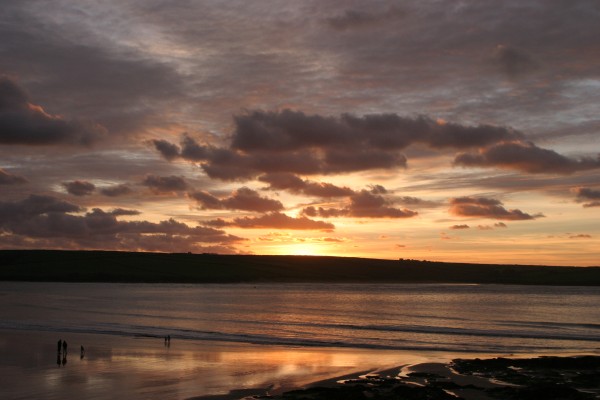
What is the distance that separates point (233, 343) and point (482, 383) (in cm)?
2442

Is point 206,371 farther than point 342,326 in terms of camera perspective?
No

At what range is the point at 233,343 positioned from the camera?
53156 mm

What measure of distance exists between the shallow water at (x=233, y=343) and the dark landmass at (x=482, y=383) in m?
3.65

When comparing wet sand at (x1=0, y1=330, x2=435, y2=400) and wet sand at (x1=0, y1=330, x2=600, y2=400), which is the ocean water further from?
wet sand at (x1=0, y1=330, x2=600, y2=400)

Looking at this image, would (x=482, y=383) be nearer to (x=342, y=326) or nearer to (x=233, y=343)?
(x=233, y=343)

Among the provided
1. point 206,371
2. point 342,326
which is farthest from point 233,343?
point 342,326

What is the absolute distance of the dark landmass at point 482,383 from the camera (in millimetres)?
30125

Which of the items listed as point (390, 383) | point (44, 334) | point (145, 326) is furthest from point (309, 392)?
point (145, 326)

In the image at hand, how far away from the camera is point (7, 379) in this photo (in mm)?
33250

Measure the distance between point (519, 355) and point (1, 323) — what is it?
2089 inches

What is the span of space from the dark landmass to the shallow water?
3645 millimetres

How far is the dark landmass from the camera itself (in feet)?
98.8

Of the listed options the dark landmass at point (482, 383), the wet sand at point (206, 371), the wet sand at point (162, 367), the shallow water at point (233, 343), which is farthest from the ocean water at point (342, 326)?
the dark landmass at point (482, 383)

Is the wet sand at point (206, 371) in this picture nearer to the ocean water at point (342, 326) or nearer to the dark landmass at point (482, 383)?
the dark landmass at point (482, 383)
